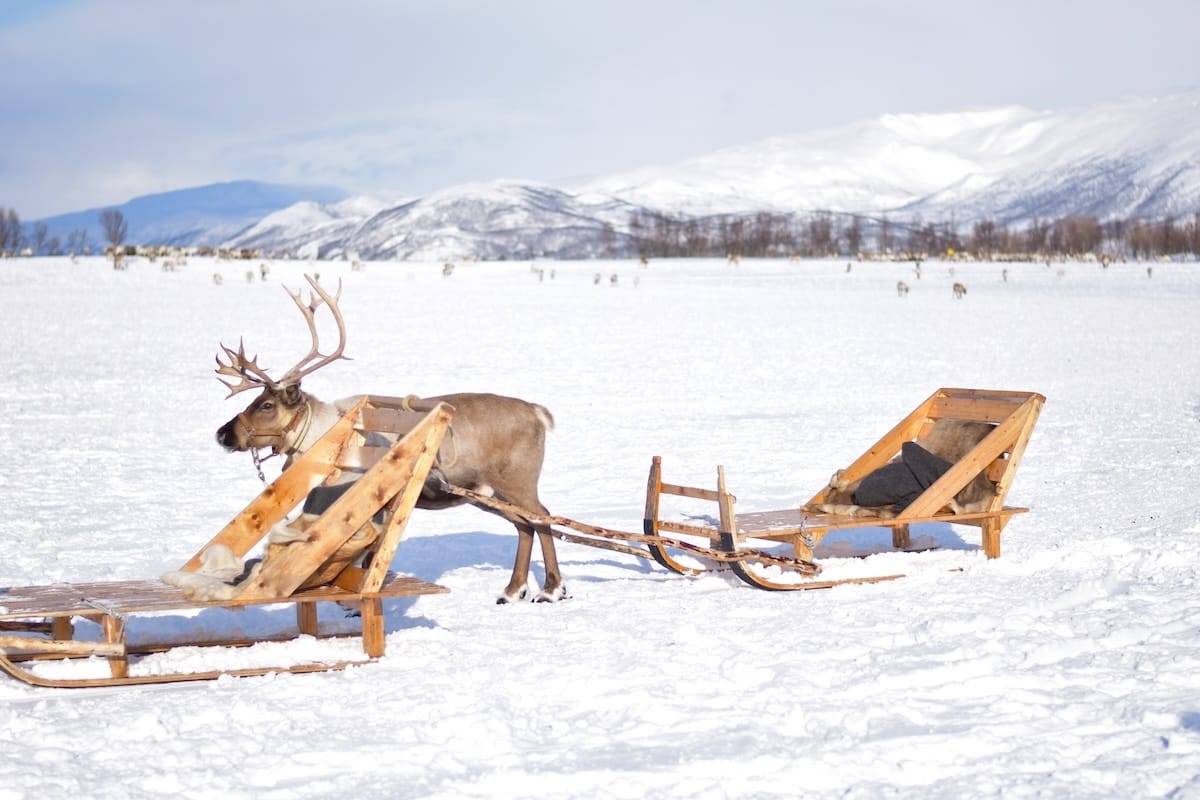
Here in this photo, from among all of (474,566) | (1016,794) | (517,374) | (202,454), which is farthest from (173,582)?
(517,374)

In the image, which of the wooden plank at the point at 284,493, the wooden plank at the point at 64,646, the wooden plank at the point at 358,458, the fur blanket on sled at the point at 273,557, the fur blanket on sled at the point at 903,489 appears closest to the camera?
the wooden plank at the point at 64,646

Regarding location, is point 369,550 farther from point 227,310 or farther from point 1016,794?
point 227,310

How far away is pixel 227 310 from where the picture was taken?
35.6m

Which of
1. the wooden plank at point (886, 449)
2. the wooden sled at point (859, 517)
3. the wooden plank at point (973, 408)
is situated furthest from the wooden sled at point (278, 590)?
the wooden plank at point (973, 408)

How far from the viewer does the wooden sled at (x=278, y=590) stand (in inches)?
237

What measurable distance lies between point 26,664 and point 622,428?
1065 centimetres

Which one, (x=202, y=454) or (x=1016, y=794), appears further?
(x=202, y=454)

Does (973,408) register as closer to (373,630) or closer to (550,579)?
(550,579)

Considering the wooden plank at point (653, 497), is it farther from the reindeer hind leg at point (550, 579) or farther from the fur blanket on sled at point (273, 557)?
the fur blanket on sled at point (273, 557)

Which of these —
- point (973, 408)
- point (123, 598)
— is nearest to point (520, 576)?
point (123, 598)

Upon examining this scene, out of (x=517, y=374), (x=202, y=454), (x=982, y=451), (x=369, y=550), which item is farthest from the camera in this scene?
(x=517, y=374)

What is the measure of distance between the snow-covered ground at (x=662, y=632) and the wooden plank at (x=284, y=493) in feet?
1.97

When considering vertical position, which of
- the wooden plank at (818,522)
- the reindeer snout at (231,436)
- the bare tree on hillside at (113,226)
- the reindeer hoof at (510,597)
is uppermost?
the bare tree on hillside at (113,226)

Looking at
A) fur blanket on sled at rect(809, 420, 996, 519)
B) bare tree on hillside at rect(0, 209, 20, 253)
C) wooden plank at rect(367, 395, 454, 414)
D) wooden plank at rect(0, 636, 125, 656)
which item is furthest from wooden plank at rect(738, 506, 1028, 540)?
bare tree on hillside at rect(0, 209, 20, 253)
